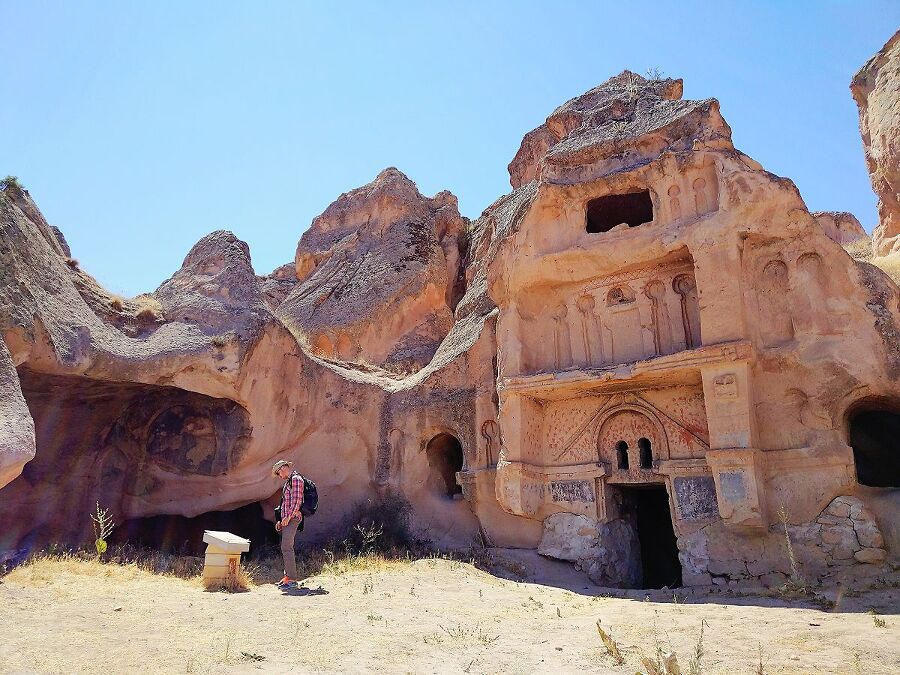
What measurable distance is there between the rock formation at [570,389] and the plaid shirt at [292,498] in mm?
3026

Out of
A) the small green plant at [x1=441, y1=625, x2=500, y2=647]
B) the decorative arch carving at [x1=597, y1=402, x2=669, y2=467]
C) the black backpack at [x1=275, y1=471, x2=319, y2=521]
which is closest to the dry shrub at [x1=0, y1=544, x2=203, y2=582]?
the black backpack at [x1=275, y1=471, x2=319, y2=521]

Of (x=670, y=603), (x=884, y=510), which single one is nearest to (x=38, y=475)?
(x=670, y=603)

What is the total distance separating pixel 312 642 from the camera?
607 cm

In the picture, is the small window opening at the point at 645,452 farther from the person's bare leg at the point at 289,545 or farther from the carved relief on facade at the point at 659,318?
the person's bare leg at the point at 289,545

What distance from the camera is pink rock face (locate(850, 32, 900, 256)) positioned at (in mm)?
16250

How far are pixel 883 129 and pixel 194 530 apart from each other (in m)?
18.3

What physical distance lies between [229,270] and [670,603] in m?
9.26

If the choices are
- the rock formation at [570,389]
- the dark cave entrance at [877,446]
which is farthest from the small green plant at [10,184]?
the dark cave entrance at [877,446]

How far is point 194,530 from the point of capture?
13.4 meters

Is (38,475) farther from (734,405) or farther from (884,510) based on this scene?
(884,510)

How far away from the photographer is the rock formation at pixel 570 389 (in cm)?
958

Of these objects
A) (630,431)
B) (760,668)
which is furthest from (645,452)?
(760,668)

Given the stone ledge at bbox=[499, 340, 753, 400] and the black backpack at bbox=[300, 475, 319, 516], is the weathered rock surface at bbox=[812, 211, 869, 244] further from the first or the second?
the black backpack at bbox=[300, 475, 319, 516]

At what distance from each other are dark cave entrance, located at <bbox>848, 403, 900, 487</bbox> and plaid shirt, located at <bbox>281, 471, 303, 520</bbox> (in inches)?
367
